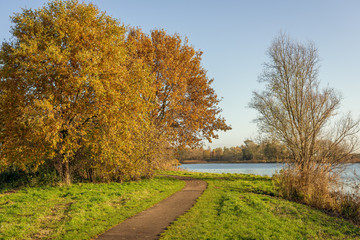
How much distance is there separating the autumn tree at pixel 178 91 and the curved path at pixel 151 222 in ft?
30.9

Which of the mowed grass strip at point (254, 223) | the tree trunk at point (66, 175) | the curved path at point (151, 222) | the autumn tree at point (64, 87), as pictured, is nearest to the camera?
the curved path at point (151, 222)

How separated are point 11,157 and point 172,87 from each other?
13.4 metres

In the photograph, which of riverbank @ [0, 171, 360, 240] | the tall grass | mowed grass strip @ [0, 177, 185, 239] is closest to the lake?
the tall grass

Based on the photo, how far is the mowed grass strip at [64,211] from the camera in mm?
7555

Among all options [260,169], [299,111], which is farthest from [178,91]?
[260,169]

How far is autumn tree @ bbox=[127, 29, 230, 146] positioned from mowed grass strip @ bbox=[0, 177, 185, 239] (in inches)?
345

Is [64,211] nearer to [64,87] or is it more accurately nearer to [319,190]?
A: [64,87]

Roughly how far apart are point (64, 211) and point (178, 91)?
46.8ft

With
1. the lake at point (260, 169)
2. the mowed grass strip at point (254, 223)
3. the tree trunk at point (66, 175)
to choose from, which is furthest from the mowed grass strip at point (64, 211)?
the lake at point (260, 169)

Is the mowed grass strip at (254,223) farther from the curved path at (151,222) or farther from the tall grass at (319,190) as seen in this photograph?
the tall grass at (319,190)

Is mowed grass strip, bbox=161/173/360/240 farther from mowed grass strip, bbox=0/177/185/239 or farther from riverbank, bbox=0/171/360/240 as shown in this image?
mowed grass strip, bbox=0/177/185/239

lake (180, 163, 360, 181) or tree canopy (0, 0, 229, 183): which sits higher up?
tree canopy (0, 0, 229, 183)

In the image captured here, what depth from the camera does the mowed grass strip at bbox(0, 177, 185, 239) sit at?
755 cm

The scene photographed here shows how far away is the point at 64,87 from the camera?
43.3 ft
